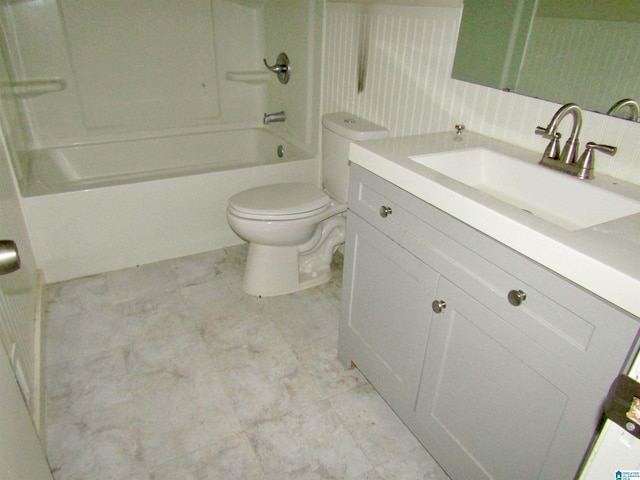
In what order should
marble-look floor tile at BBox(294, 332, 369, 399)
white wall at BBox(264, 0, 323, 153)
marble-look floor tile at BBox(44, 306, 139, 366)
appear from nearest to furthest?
marble-look floor tile at BBox(294, 332, 369, 399) → marble-look floor tile at BBox(44, 306, 139, 366) → white wall at BBox(264, 0, 323, 153)

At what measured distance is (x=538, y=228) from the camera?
848 mm

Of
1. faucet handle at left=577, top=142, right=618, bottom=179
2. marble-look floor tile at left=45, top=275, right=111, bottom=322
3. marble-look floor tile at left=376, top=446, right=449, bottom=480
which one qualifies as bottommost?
marble-look floor tile at left=376, top=446, right=449, bottom=480

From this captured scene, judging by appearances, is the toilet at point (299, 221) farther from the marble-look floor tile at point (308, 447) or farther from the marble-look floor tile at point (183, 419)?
the marble-look floor tile at point (308, 447)

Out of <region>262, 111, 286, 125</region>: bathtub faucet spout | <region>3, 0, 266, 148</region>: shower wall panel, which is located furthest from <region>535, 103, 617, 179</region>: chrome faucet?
<region>3, 0, 266, 148</region>: shower wall panel

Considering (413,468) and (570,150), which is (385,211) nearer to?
(570,150)

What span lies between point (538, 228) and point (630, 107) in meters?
0.53

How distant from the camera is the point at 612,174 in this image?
1147 mm

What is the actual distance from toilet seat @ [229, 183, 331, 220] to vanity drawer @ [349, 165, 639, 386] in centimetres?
67

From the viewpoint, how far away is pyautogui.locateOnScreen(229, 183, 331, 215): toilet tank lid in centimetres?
192

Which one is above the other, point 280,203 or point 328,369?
point 280,203

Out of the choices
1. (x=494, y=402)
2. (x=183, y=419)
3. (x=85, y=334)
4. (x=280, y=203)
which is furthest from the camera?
(x=280, y=203)

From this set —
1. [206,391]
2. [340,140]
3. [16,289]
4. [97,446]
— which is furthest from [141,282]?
[340,140]

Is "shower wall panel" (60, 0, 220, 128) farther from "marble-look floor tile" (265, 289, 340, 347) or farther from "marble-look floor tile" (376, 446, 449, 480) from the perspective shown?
"marble-look floor tile" (376, 446, 449, 480)

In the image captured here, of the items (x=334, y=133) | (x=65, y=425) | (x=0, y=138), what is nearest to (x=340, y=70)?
(x=334, y=133)
